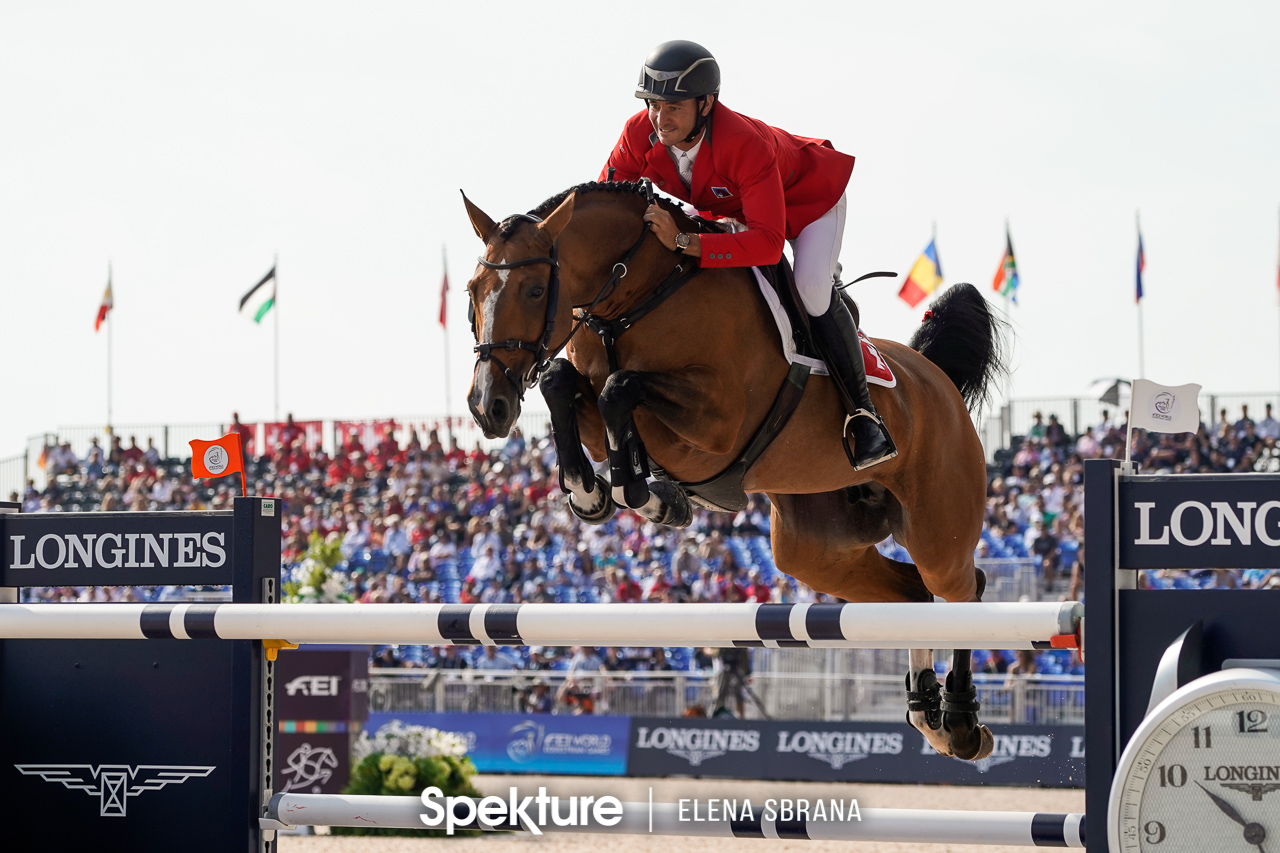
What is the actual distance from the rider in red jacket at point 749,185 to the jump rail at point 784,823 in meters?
1.69

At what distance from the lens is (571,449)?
4.31 m

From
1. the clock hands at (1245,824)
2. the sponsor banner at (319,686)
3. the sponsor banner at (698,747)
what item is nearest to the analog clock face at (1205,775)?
the clock hands at (1245,824)

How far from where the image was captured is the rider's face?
14.3ft

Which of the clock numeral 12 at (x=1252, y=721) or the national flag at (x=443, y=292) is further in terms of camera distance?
the national flag at (x=443, y=292)

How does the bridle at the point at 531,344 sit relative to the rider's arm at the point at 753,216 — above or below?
below

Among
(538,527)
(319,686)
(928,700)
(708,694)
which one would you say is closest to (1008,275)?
(538,527)

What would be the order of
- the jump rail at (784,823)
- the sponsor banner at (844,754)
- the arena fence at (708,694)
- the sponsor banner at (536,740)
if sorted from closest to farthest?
1. the jump rail at (784,823)
2. the sponsor banner at (844,754)
3. the arena fence at (708,694)
4. the sponsor banner at (536,740)

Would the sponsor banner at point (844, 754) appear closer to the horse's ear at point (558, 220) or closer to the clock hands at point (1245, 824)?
the horse's ear at point (558, 220)

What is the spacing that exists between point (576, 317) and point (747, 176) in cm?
72

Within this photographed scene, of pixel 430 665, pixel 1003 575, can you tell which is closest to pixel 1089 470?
pixel 1003 575

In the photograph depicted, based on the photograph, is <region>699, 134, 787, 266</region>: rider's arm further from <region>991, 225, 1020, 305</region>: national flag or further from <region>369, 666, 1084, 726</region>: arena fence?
<region>991, 225, 1020, 305</region>: national flag

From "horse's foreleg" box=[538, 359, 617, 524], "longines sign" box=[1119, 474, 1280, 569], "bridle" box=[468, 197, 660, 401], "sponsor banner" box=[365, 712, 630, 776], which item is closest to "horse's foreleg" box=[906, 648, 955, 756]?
"horse's foreleg" box=[538, 359, 617, 524]

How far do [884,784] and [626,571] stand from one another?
505 centimetres

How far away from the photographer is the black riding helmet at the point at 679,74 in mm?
4312
